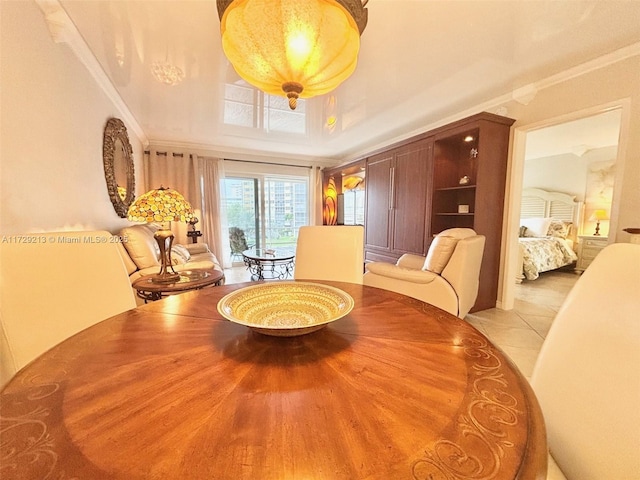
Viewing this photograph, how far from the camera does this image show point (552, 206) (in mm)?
5359

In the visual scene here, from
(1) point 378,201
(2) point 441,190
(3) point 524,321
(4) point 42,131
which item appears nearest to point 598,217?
(2) point 441,190

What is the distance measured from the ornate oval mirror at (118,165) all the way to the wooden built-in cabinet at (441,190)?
3408 millimetres

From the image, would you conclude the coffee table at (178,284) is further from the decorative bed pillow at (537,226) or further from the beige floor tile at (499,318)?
the decorative bed pillow at (537,226)

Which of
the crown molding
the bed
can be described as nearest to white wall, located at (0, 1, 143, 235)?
the crown molding

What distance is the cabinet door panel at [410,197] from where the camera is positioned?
3.40 metres

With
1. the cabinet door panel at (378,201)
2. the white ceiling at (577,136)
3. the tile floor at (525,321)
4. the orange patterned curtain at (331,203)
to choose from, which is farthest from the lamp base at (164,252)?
the orange patterned curtain at (331,203)

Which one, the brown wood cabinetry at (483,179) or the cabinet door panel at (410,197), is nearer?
the brown wood cabinetry at (483,179)

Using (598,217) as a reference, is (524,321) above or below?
below

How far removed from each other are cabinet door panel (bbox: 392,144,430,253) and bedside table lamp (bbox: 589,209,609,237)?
12.3 ft

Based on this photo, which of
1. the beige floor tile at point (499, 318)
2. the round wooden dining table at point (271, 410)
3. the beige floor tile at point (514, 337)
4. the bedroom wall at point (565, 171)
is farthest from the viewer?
the bedroom wall at point (565, 171)

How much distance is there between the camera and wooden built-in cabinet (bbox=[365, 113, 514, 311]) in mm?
2787

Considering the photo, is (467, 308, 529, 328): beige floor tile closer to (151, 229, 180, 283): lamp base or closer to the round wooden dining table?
the round wooden dining table

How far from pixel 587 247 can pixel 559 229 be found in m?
0.60

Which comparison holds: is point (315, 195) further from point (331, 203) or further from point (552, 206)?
point (552, 206)
